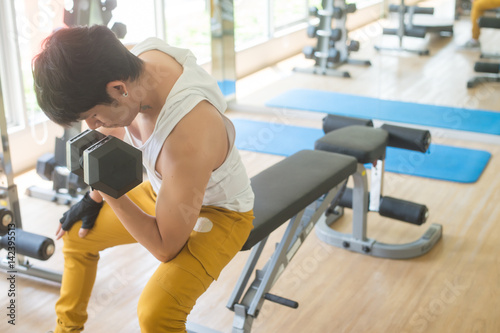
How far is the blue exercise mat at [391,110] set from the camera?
3922mm

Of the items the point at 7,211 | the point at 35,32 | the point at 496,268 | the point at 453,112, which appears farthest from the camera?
the point at 453,112

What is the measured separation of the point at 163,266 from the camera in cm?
159

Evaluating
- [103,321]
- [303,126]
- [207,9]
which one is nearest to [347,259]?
[103,321]

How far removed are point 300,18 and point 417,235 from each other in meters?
2.46

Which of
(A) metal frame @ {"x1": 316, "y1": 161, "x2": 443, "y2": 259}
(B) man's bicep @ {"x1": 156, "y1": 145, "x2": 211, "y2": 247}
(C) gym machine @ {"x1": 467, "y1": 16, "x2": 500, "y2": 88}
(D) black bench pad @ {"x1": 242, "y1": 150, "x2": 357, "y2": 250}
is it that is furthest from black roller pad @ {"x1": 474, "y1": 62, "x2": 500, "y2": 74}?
(B) man's bicep @ {"x1": 156, "y1": 145, "x2": 211, "y2": 247}

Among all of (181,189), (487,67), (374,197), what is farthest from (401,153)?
(181,189)

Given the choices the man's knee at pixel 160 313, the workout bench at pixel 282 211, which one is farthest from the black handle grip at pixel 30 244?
the man's knee at pixel 160 313

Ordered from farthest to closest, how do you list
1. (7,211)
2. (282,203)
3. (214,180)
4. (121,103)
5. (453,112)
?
(453,112)
(7,211)
(282,203)
(214,180)
(121,103)

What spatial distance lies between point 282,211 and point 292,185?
184mm

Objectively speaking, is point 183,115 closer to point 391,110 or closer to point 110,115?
point 110,115

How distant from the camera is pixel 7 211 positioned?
2117 mm

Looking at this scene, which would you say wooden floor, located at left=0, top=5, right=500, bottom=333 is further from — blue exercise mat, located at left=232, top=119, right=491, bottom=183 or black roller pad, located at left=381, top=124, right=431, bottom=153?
black roller pad, located at left=381, top=124, right=431, bottom=153

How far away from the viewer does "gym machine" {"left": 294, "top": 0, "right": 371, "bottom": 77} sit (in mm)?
4562

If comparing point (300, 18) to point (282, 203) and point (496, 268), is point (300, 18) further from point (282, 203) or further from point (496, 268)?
point (282, 203)
